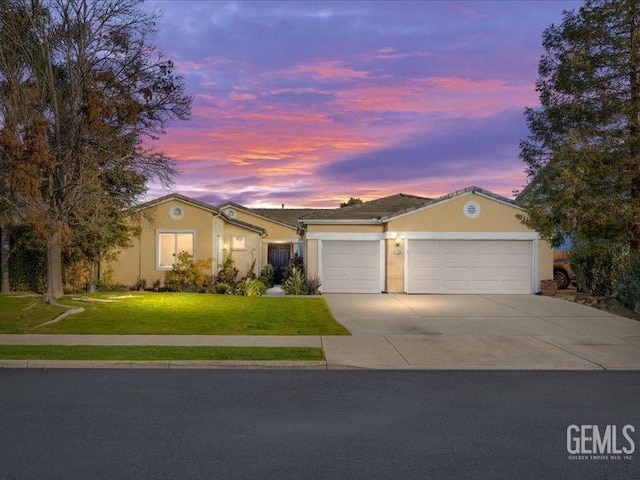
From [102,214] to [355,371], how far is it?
1255cm

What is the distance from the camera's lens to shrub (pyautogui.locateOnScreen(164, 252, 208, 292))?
24469mm

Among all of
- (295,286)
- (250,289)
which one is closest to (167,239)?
(250,289)

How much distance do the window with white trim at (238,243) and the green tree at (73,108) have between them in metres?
10.2

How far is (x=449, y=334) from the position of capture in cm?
1393

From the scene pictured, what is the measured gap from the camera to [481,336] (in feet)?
44.8

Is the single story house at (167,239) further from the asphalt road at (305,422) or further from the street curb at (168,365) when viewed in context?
the asphalt road at (305,422)

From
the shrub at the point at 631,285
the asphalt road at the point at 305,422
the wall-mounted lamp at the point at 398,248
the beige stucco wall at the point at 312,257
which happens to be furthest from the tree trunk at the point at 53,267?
the shrub at the point at 631,285

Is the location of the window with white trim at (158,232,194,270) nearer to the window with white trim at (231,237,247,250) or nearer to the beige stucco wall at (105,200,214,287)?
the beige stucco wall at (105,200,214,287)

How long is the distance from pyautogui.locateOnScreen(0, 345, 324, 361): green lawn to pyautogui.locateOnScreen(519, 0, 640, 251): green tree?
1072 cm

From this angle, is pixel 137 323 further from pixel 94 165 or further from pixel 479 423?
pixel 479 423

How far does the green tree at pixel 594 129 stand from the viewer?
1758cm

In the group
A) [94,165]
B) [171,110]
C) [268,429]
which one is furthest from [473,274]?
[268,429]

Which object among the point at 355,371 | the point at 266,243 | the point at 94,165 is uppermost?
the point at 94,165

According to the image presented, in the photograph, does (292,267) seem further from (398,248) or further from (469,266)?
(469,266)
